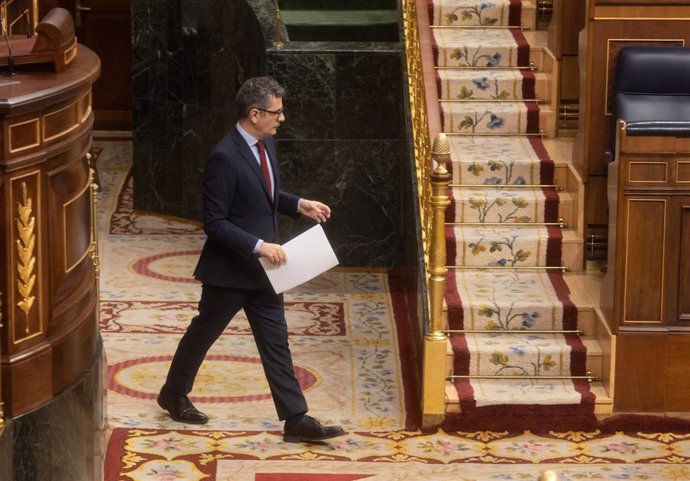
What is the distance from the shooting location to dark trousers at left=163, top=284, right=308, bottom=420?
662 cm

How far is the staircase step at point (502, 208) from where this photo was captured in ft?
26.0

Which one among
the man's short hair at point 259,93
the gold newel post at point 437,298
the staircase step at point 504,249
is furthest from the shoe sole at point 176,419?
the staircase step at point 504,249

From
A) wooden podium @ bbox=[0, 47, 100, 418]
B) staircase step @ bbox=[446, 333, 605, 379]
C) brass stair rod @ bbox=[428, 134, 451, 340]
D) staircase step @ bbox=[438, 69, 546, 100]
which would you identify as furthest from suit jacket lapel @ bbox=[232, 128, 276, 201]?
staircase step @ bbox=[438, 69, 546, 100]

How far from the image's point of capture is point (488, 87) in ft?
28.2

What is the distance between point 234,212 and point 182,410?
971 mm

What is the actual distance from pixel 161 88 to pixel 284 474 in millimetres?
4806

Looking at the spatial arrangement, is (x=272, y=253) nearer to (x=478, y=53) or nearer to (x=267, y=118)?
(x=267, y=118)

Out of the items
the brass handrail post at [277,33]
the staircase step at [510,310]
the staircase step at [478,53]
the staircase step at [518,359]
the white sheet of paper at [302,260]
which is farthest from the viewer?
the brass handrail post at [277,33]

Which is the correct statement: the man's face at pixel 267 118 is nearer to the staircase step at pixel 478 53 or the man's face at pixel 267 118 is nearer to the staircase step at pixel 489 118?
the staircase step at pixel 489 118

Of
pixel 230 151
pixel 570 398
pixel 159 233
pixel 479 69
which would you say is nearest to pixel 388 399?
pixel 570 398

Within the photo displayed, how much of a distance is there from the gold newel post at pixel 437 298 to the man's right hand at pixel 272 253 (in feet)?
2.94

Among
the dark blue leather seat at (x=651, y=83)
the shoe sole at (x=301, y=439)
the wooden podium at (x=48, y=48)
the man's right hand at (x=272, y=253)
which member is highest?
the wooden podium at (x=48, y=48)

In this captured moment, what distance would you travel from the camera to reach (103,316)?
28.5 ft

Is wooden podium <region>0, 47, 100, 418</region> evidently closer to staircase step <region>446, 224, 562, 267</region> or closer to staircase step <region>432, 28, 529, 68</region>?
staircase step <region>446, 224, 562, 267</region>
